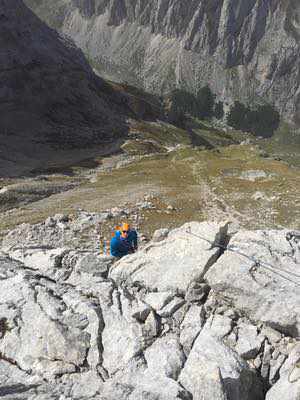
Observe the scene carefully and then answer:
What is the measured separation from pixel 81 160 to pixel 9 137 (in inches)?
756

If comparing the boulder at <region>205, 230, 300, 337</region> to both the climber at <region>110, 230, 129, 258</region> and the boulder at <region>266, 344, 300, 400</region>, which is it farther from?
the climber at <region>110, 230, 129, 258</region>

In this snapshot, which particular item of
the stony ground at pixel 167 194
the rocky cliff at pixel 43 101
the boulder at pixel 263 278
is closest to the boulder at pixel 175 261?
the boulder at pixel 263 278

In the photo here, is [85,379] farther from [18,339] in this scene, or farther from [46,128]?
[46,128]

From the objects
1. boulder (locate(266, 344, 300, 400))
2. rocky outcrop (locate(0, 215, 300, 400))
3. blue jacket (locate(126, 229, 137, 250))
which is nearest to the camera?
boulder (locate(266, 344, 300, 400))

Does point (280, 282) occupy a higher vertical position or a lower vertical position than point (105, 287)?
higher

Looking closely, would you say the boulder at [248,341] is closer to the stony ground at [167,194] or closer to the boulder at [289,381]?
the boulder at [289,381]

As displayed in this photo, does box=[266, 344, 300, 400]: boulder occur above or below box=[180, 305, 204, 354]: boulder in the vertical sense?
above

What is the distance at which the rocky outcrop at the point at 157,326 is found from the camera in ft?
42.7

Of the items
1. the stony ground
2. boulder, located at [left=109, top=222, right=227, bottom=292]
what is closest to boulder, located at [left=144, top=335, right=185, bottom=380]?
boulder, located at [left=109, top=222, right=227, bottom=292]

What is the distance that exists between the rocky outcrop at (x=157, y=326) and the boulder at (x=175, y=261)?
0.18 ft

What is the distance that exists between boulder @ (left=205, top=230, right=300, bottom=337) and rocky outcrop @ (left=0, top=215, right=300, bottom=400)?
48mm

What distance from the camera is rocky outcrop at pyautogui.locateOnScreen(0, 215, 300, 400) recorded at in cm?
1300

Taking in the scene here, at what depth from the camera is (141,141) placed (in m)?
111

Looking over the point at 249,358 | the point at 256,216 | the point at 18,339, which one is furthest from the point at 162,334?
the point at 256,216
